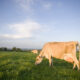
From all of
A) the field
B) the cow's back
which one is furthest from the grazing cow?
the field

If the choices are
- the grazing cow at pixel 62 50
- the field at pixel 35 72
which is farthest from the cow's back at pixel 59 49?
the field at pixel 35 72

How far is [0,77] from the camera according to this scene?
5.66 m

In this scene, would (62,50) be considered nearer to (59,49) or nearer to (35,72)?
(59,49)

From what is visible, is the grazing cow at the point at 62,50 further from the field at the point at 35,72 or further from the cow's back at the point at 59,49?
the field at the point at 35,72

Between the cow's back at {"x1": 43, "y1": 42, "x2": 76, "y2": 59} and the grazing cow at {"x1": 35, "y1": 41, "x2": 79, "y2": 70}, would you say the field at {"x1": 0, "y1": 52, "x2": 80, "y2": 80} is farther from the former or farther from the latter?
the cow's back at {"x1": 43, "y1": 42, "x2": 76, "y2": 59}

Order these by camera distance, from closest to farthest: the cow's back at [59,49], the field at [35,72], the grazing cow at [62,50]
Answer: the field at [35,72] → the grazing cow at [62,50] → the cow's back at [59,49]

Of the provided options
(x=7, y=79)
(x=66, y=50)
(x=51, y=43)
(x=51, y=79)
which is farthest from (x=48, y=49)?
(x=7, y=79)

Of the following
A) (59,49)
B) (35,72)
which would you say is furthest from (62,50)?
(35,72)

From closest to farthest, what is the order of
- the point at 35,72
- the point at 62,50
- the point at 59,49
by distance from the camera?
the point at 35,72, the point at 62,50, the point at 59,49

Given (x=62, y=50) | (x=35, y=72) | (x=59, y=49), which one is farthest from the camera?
(x=59, y=49)

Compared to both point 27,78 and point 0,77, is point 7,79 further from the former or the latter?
point 27,78

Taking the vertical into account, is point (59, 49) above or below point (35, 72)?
above

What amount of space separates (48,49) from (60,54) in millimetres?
1622

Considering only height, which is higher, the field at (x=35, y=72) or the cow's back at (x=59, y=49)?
the cow's back at (x=59, y=49)
